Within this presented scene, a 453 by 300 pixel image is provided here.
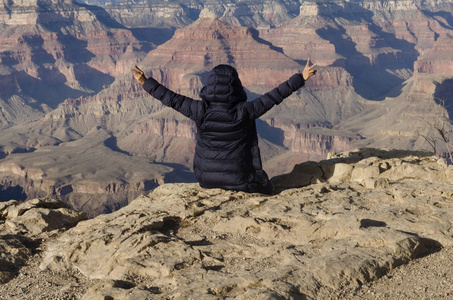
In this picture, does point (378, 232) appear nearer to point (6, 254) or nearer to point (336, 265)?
point (336, 265)

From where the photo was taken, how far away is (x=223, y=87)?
12.6 m

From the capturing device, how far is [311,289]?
8109mm

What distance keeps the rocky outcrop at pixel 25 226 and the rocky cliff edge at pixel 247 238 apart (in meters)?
0.03

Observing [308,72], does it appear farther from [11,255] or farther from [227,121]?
[11,255]

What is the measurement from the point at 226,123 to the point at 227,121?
6 centimetres

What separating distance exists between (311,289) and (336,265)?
76cm

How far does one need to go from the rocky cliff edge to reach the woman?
50 cm

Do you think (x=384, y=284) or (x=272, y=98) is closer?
(x=384, y=284)

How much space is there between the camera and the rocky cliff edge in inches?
332

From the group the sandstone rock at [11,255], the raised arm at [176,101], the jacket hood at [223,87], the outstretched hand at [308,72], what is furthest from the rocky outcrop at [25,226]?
the outstretched hand at [308,72]

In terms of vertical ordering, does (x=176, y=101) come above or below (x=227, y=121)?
above

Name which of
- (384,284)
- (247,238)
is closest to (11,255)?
(247,238)

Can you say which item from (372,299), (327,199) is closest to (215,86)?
(327,199)

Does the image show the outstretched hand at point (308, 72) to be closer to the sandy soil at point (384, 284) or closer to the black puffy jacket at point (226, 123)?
the black puffy jacket at point (226, 123)
